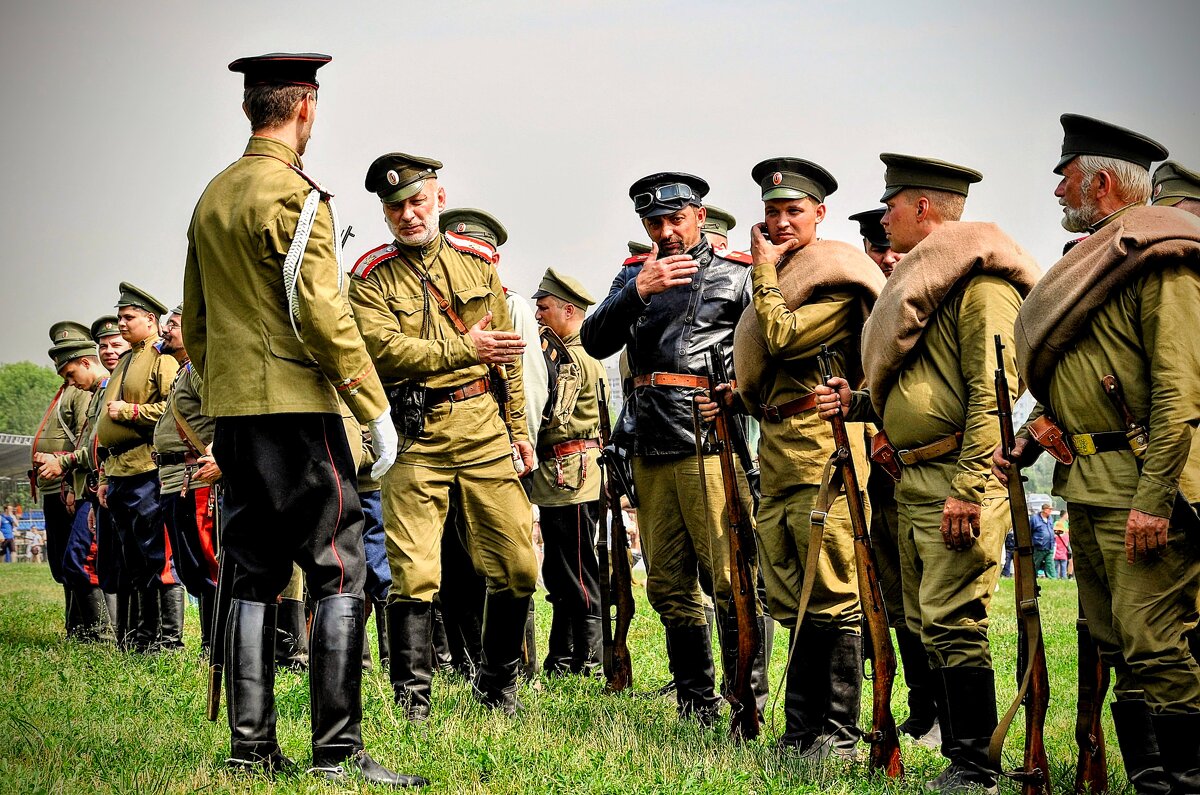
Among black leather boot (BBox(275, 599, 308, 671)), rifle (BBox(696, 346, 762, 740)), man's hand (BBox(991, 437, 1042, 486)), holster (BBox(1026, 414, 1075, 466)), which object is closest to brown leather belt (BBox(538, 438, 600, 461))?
black leather boot (BBox(275, 599, 308, 671))

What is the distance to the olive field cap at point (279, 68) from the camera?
16.0 ft

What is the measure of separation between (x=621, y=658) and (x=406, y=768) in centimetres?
283

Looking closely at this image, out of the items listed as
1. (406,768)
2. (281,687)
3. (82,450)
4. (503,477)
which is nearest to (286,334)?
(406,768)

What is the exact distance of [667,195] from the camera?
277 inches

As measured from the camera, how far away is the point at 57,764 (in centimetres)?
485

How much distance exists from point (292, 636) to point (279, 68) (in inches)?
215

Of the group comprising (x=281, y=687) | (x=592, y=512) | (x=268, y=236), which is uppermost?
(x=268, y=236)

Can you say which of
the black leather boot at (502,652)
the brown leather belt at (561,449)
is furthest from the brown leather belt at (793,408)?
the brown leather belt at (561,449)

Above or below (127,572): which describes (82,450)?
above

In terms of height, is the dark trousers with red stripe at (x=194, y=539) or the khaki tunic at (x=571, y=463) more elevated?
the khaki tunic at (x=571, y=463)

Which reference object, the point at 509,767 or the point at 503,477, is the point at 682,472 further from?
the point at 509,767

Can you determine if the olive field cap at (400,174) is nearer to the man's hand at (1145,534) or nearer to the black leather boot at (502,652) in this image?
the black leather boot at (502,652)

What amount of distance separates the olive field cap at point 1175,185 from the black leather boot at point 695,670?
3.38m

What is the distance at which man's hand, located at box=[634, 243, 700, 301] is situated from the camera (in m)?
6.72
